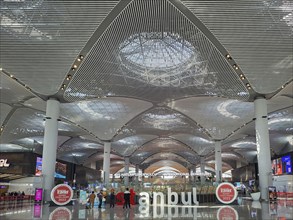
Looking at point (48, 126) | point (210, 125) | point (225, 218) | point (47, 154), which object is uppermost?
point (210, 125)

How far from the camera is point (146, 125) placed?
47594 millimetres

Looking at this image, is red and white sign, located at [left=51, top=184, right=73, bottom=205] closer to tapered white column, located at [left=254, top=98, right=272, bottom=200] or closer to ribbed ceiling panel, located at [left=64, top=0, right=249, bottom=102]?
ribbed ceiling panel, located at [left=64, top=0, right=249, bottom=102]

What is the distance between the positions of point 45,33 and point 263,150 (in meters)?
19.2

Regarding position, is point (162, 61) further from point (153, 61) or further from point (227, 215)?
point (227, 215)

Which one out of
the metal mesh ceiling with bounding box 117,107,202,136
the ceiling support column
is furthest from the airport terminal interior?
the ceiling support column

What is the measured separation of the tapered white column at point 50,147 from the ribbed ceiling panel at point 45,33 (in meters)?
3.91

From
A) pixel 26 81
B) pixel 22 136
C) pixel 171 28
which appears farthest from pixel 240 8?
pixel 22 136

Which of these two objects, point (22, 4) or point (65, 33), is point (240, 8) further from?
point (22, 4)

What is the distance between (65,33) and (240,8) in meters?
10.3

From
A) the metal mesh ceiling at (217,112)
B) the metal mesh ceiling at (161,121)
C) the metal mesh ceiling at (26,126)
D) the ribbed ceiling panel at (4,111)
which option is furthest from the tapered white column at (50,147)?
the metal mesh ceiling at (161,121)

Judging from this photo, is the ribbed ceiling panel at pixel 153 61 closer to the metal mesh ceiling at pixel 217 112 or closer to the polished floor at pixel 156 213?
the metal mesh ceiling at pixel 217 112

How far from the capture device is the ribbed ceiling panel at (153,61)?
19359 mm

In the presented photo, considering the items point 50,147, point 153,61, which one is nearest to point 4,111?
point 50,147

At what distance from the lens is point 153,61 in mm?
25797
